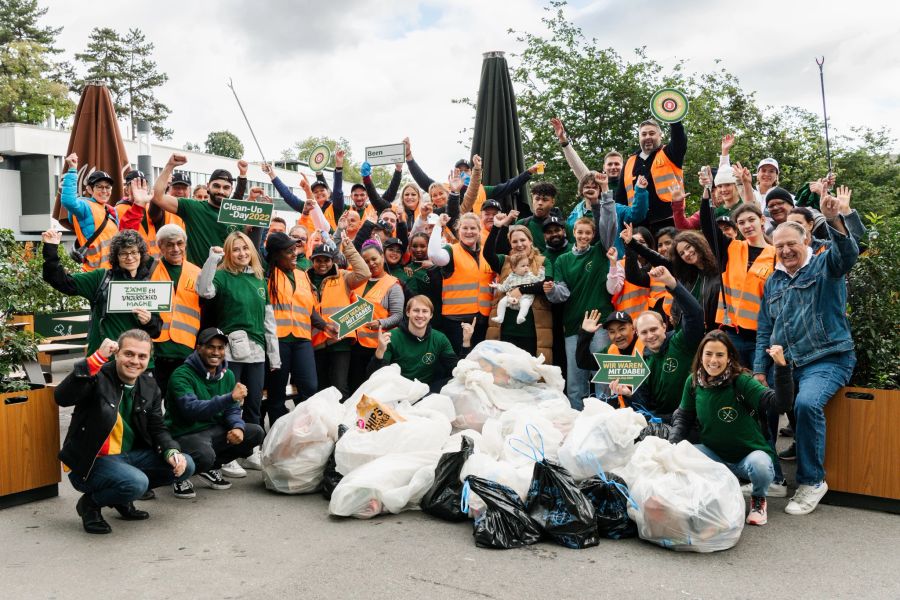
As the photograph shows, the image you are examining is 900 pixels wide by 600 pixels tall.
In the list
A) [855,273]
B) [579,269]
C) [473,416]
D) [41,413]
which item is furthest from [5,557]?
[855,273]

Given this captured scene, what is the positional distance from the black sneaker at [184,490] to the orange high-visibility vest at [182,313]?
99 cm

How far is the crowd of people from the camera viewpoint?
489cm

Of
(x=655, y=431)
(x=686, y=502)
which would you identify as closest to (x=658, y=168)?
(x=655, y=431)

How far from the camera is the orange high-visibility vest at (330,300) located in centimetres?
679

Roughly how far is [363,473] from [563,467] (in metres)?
1.23

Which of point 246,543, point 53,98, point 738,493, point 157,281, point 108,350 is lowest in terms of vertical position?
point 246,543

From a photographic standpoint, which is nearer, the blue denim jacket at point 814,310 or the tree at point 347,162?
the blue denim jacket at point 814,310

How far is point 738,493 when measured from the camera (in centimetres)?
442

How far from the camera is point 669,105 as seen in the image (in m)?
7.25

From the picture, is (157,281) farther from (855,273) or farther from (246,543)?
(855,273)

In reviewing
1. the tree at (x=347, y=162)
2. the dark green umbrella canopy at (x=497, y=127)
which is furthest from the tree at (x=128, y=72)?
the dark green umbrella canopy at (x=497, y=127)

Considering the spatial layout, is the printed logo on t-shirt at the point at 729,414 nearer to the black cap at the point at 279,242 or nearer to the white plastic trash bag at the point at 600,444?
the white plastic trash bag at the point at 600,444

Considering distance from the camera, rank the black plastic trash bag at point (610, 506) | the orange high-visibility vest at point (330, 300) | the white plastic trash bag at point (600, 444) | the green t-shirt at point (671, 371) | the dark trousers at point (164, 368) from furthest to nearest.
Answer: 1. the orange high-visibility vest at point (330, 300)
2. the dark trousers at point (164, 368)
3. the green t-shirt at point (671, 371)
4. the white plastic trash bag at point (600, 444)
5. the black plastic trash bag at point (610, 506)

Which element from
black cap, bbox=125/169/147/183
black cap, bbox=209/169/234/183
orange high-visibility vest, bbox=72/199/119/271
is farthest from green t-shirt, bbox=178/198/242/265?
orange high-visibility vest, bbox=72/199/119/271
